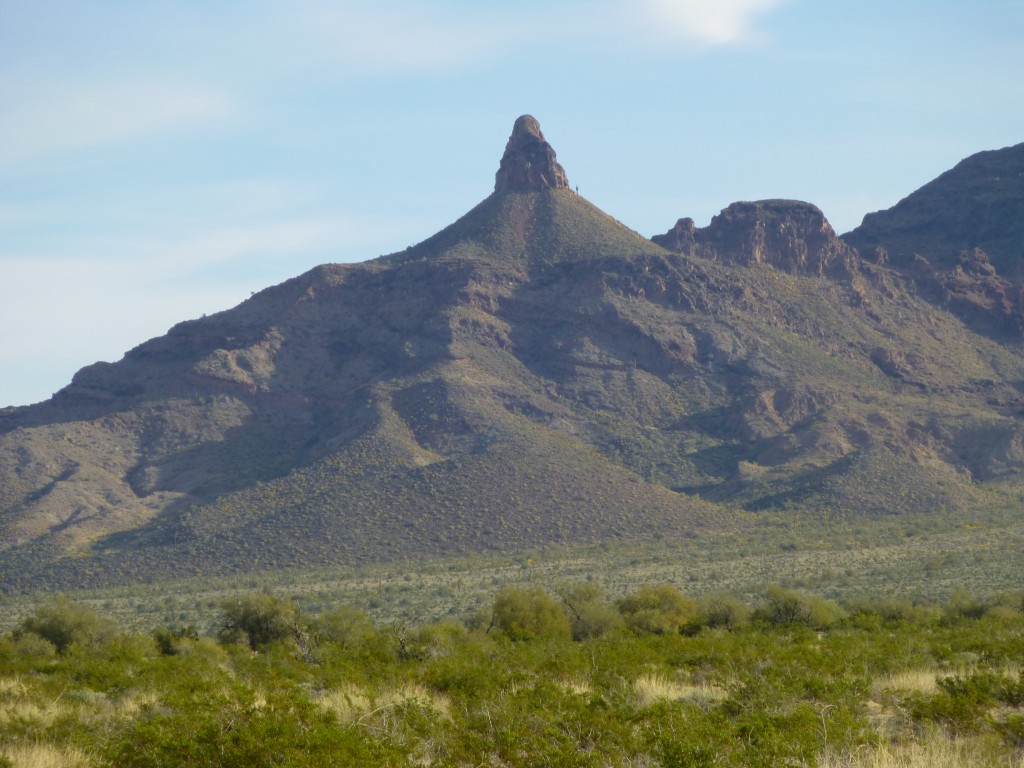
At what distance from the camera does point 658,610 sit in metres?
36.6

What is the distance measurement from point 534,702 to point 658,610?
70.3 ft

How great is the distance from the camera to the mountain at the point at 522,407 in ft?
283

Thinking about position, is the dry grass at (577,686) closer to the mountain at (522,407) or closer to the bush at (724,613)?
the bush at (724,613)

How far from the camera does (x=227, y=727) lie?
14219 mm

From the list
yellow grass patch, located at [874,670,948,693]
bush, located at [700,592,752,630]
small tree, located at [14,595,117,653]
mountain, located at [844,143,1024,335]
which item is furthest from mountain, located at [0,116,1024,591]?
yellow grass patch, located at [874,670,948,693]

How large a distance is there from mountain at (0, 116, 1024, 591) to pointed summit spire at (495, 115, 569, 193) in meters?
0.29

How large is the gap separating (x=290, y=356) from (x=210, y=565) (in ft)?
146

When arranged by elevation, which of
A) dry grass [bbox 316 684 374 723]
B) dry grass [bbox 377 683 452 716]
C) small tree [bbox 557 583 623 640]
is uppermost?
dry grass [bbox 316 684 374 723]

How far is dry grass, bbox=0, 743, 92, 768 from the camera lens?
1336cm

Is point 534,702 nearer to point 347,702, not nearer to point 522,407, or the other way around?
point 347,702

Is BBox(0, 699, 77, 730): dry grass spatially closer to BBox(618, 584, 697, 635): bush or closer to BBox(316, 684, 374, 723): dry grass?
BBox(316, 684, 374, 723): dry grass

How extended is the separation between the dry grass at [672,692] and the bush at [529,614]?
13.6 meters

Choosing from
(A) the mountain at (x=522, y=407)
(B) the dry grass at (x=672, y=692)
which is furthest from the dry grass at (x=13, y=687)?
(A) the mountain at (x=522, y=407)

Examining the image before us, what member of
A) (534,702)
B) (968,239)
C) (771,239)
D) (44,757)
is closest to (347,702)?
(534,702)
